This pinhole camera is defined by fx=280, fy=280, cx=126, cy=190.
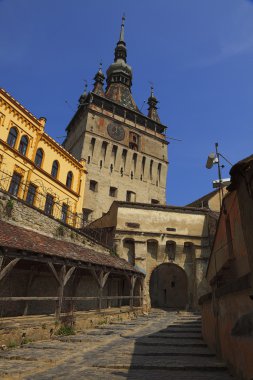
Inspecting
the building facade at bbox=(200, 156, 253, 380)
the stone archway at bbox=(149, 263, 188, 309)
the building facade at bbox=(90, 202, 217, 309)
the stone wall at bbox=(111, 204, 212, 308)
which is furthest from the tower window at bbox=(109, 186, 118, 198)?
the building facade at bbox=(200, 156, 253, 380)

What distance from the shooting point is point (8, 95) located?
63.2ft

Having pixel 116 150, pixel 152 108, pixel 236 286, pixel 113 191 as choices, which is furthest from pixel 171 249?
pixel 152 108

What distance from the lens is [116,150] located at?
39.3 m

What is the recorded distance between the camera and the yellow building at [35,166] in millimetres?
19031

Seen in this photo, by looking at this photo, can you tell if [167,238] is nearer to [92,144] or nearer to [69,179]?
[69,179]

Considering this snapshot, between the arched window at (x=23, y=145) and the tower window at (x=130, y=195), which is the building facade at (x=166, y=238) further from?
the tower window at (x=130, y=195)

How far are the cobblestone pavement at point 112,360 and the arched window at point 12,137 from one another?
46.3ft

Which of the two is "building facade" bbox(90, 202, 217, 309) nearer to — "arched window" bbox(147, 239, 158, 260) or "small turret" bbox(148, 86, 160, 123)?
"arched window" bbox(147, 239, 158, 260)

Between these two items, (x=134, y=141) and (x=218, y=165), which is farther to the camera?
(x=134, y=141)

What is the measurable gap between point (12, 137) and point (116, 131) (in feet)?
72.1

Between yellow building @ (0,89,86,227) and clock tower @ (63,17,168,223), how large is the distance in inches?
373

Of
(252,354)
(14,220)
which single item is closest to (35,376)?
(252,354)

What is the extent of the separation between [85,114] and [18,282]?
3051 cm

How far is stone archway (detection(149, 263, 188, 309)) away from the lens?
2823 centimetres
